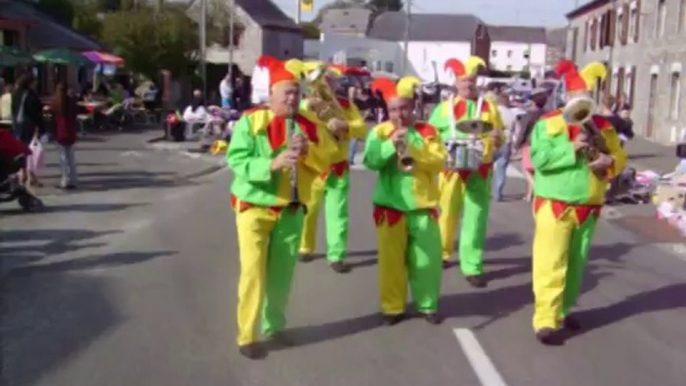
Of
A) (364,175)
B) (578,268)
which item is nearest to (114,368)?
(578,268)

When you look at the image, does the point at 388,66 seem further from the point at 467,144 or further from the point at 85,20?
the point at 467,144

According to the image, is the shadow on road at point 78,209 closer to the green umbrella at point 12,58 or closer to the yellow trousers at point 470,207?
the yellow trousers at point 470,207

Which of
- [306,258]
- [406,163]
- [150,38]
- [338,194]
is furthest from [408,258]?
[150,38]

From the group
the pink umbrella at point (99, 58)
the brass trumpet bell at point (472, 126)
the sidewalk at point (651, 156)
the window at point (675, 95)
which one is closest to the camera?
the brass trumpet bell at point (472, 126)

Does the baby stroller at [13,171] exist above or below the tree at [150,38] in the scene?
below

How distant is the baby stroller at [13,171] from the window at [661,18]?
25.8m

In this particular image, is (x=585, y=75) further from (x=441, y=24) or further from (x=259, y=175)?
(x=441, y=24)

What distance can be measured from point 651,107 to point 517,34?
258 feet

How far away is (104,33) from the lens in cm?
4344

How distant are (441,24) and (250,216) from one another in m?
85.6

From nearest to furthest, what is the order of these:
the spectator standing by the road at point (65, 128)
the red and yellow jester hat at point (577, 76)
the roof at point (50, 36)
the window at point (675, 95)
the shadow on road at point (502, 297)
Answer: the red and yellow jester hat at point (577, 76) < the shadow on road at point (502, 297) < the spectator standing by the road at point (65, 128) < the window at point (675, 95) < the roof at point (50, 36)

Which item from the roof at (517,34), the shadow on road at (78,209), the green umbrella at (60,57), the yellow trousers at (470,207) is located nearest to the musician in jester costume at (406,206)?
the yellow trousers at (470,207)

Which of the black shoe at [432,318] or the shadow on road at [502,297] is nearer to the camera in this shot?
the black shoe at [432,318]

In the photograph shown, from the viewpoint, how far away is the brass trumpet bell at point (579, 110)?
6.91m
